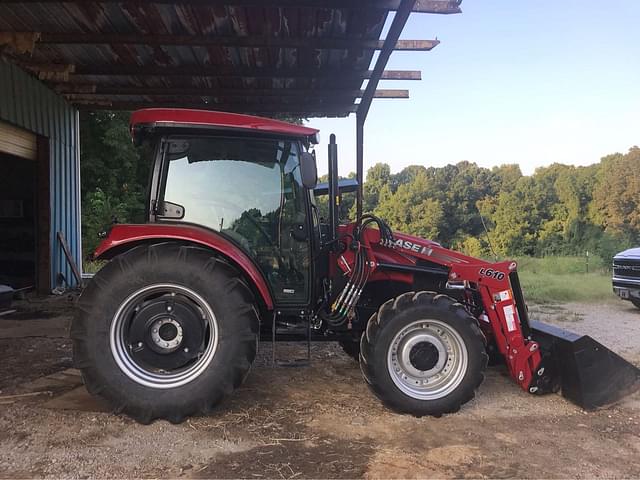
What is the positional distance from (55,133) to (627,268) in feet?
37.2

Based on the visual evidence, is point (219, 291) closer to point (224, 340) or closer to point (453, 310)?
point (224, 340)

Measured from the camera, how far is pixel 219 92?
31.2 ft

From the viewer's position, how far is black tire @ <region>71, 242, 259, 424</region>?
3648 mm

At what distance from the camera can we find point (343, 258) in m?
4.36

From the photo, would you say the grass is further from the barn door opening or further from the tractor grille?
the barn door opening

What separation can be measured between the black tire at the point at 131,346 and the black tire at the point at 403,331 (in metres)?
0.95

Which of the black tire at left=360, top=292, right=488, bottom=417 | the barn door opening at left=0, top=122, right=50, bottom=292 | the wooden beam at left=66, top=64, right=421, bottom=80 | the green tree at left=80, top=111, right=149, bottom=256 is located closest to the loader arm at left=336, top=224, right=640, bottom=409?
the black tire at left=360, top=292, right=488, bottom=417

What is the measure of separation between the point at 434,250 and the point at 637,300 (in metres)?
6.60

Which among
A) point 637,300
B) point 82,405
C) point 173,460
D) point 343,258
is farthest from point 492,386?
point 637,300

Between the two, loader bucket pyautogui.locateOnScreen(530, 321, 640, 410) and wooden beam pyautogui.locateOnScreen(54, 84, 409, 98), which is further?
wooden beam pyautogui.locateOnScreen(54, 84, 409, 98)

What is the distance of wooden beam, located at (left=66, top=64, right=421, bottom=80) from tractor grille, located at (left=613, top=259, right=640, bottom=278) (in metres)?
5.07

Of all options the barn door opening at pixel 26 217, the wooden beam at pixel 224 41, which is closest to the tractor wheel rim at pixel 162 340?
the wooden beam at pixel 224 41

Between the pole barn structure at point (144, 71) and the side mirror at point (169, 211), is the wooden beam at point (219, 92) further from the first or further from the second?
the side mirror at point (169, 211)

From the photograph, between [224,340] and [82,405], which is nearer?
[224,340]
